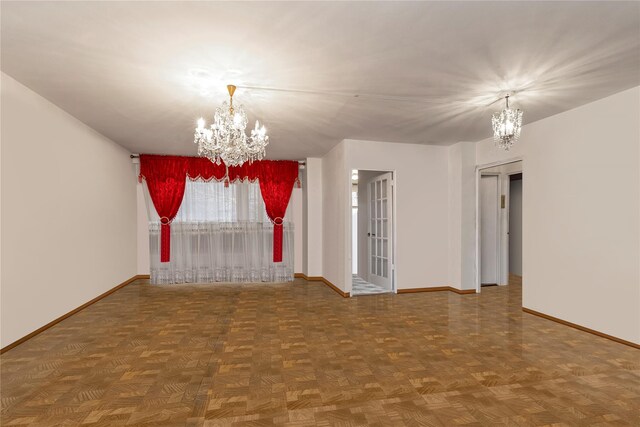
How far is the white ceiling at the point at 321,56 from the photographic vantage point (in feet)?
6.64

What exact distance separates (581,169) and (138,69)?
4575 millimetres

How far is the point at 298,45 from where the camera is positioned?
238 centimetres

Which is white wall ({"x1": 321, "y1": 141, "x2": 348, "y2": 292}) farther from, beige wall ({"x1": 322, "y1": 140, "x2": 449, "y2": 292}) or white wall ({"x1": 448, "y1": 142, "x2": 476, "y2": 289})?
white wall ({"x1": 448, "y1": 142, "x2": 476, "y2": 289})

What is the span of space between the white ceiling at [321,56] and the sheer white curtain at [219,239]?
2515mm

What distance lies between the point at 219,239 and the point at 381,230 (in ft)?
10.2

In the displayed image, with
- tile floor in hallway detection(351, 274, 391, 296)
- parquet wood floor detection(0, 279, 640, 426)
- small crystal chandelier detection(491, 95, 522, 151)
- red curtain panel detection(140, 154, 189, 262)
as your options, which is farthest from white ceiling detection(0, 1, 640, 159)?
tile floor in hallway detection(351, 274, 391, 296)

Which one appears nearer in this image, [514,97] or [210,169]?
[514,97]

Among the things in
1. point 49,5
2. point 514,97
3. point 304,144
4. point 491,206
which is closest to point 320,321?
point 304,144

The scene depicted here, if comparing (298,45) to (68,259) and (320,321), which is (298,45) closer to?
(320,321)

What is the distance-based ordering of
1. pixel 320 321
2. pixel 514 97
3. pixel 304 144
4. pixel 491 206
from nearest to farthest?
pixel 514 97
pixel 320 321
pixel 304 144
pixel 491 206

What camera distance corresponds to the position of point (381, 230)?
5.89 metres

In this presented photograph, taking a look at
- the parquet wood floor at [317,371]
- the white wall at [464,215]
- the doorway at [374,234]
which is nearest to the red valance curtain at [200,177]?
the doorway at [374,234]

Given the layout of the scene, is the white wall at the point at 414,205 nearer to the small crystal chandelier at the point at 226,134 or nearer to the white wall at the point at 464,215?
the white wall at the point at 464,215

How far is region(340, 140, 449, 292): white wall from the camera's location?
5.33 m
